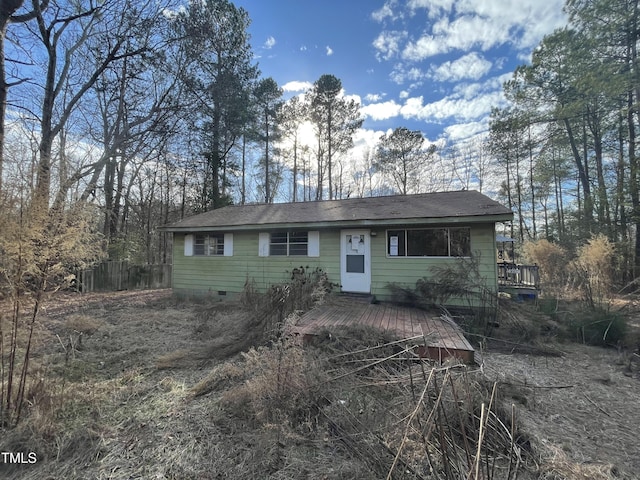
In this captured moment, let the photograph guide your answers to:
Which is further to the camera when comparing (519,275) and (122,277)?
(122,277)

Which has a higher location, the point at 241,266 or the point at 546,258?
the point at 546,258

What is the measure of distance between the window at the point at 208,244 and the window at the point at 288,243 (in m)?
2.07

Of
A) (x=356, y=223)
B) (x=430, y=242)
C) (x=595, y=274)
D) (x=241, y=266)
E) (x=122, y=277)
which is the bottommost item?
(x=122, y=277)

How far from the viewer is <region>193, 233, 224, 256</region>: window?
1020 centimetres

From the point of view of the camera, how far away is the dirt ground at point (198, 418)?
214cm

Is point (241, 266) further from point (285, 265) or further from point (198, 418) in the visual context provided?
point (198, 418)

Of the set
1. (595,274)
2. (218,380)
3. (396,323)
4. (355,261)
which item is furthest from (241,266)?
(595,274)

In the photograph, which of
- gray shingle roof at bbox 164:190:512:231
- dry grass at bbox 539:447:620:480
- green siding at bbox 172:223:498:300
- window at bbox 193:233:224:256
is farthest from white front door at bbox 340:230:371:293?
dry grass at bbox 539:447:620:480

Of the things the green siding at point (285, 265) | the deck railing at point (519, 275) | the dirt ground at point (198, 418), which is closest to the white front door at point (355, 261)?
the green siding at point (285, 265)

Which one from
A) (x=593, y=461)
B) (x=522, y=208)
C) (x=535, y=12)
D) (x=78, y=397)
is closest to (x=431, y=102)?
(x=535, y=12)

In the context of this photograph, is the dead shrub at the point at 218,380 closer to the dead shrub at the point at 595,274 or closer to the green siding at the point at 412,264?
the green siding at the point at 412,264

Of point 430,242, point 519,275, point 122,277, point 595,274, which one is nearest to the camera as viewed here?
point 595,274

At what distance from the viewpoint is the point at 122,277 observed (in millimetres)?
13008

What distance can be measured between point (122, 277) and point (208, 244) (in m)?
5.75
